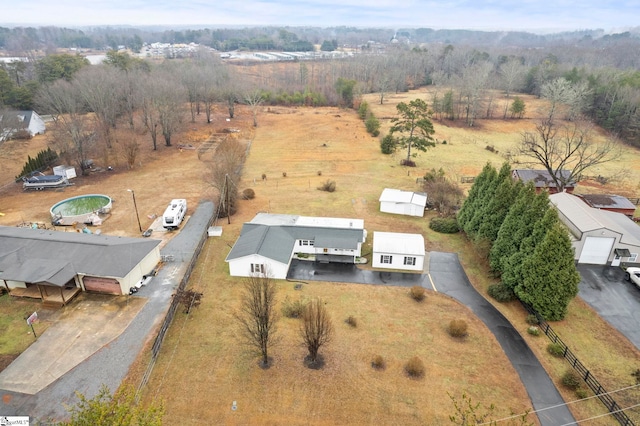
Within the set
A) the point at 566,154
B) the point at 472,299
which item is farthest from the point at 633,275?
the point at 566,154

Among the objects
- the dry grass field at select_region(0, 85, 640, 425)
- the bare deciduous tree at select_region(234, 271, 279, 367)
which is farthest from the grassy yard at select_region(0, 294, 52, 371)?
the bare deciduous tree at select_region(234, 271, 279, 367)

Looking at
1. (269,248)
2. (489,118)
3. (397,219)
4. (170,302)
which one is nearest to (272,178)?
(397,219)

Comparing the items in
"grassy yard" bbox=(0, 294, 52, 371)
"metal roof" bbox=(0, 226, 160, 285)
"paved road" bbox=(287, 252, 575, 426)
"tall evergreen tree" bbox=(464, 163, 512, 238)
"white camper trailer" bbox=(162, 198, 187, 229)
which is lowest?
"paved road" bbox=(287, 252, 575, 426)

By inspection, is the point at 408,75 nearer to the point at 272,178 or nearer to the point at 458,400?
the point at 272,178

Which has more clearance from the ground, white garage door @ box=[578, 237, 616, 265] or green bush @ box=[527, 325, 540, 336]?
white garage door @ box=[578, 237, 616, 265]

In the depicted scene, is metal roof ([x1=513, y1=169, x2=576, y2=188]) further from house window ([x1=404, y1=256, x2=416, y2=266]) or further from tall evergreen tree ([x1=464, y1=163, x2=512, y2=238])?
house window ([x1=404, y1=256, x2=416, y2=266])

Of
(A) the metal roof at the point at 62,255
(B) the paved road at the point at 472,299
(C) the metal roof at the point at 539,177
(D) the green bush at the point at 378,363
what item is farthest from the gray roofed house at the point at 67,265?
(C) the metal roof at the point at 539,177

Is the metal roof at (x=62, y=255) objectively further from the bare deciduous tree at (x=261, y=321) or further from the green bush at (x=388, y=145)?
the green bush at (x=388, y=145)

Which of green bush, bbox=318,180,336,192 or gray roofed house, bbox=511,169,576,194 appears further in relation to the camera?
green bush, bbox=318,180,336,192
